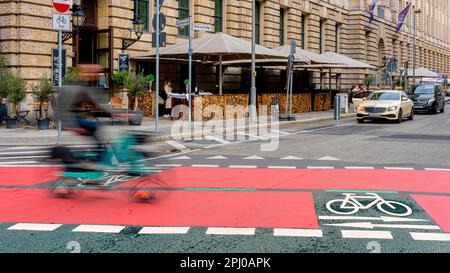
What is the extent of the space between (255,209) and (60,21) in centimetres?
1067

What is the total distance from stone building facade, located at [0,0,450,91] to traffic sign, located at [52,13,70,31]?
644 centimetres

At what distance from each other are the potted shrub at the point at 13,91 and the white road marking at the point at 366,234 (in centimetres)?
1623

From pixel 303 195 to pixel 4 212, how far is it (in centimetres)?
405

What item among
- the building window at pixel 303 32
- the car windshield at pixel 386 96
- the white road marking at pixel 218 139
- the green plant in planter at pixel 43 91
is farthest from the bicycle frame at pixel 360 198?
the building window at pixel 303 32

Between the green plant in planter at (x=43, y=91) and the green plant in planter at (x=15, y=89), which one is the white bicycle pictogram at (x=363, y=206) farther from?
the green plant in planter at (x=15, y=89)

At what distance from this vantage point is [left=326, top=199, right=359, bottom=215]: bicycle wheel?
24.6 feet

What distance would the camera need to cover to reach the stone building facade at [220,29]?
22312 mm

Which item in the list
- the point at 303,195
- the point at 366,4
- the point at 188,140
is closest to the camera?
the point at 303,195

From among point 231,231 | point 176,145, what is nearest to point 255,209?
point 231,231

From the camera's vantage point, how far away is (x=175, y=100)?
1056 inches

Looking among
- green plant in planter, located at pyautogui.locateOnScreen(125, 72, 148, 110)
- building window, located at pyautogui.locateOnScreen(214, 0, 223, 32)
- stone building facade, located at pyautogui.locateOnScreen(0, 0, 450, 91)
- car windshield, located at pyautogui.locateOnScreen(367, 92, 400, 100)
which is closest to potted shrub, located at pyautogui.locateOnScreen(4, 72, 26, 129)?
stone building facade, located at pyautogui.locateOnScreen(0, 0, 450, 91)

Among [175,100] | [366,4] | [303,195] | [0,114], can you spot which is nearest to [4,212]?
[303,195]
